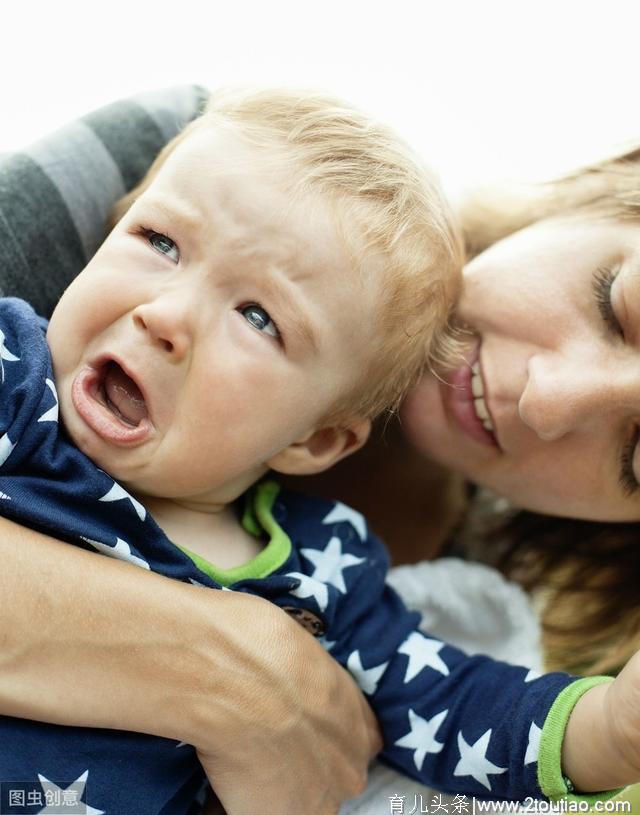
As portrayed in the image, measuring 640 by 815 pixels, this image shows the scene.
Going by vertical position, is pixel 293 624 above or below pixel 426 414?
below

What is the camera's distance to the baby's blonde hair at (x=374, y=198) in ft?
3.42

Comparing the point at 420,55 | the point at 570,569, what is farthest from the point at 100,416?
the point at 420,55

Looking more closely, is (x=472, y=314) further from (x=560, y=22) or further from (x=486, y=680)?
(x=560, y=22)

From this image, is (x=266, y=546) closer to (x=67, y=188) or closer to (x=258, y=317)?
(x=258, y=317)

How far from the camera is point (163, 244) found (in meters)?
1.04

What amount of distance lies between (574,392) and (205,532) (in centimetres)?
50

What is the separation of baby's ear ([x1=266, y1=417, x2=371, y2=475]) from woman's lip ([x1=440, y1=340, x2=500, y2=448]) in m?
0.14

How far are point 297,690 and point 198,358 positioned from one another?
40 cm

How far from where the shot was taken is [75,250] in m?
1.21

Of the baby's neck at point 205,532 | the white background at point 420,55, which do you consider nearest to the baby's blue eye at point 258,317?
the baby's neck at point 205,532

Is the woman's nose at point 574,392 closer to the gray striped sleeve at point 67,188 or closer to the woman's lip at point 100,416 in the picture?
the woman's lip at point 100,416

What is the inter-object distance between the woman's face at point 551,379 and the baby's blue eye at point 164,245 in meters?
0.42

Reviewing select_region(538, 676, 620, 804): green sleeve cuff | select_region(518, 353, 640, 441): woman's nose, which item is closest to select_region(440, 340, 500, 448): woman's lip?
select_region(518, 353, 640, 441): woman's nose

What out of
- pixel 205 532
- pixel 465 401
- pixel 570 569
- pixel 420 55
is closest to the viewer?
pixel 205 532
